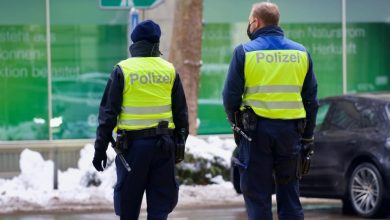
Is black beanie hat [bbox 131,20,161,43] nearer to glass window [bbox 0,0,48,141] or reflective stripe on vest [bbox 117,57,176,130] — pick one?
reflective stripe on vest [bbox 117,57,176,130]

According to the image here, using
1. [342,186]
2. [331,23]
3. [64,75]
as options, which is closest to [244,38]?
[331,23]

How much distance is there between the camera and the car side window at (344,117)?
38.5ft

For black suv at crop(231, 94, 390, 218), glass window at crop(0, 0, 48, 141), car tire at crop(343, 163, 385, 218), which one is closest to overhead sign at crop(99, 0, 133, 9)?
black suv at crop(231, 94, 390, 218)

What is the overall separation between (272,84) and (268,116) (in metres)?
0.23

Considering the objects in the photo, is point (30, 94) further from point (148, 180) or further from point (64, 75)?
point (148, 180)

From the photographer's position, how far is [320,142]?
12.0 metres

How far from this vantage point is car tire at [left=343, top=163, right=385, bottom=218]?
11.0 m

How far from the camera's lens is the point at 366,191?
1123 cm

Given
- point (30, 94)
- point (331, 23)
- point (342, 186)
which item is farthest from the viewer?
point (331, 23)

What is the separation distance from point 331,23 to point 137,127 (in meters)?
12.3

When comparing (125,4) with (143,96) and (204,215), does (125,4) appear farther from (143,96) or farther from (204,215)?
(143,96)

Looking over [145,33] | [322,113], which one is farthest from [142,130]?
[322,113]

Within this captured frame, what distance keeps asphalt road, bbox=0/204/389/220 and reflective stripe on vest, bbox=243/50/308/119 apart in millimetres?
4465

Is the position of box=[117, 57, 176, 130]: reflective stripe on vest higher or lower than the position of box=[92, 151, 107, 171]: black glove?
higher
